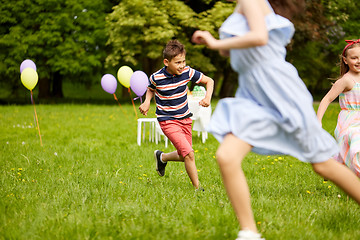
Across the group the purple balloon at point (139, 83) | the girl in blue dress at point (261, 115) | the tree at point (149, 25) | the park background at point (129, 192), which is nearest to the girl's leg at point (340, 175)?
the girl in blue dress at point (261, 115)

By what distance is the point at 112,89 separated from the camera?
878 cm

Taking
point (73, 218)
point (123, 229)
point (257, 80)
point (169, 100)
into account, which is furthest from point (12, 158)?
point (257, 80)

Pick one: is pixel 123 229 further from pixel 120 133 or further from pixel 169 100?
pixel 120 133

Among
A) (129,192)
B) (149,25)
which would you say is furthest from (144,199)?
(149,25)

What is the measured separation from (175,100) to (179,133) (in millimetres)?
382

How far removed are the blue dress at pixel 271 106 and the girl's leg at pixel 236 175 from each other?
2.7 inches

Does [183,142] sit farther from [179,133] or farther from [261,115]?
[261,115]

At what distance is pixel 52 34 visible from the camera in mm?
21094

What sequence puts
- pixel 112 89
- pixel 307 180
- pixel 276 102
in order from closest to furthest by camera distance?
1. pixel 276 102
2. pixel 307 180
3. pixel 112 89

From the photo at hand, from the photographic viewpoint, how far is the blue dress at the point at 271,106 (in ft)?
8.15

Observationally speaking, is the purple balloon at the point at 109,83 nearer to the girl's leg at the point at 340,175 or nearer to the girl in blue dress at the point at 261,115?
the girl in blue dress at the point at 261,115

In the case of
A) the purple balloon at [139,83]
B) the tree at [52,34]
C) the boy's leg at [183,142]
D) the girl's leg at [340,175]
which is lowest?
the tree at [52,34]

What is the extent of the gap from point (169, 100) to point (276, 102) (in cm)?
226

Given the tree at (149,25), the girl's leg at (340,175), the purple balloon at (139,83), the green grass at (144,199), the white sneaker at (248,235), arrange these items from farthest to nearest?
the tree at (149,25)
the purple balloon at (139,83)
the green grass at (144,199)
the girl's leg at (340,175)
the white sneaker at (248,235)
